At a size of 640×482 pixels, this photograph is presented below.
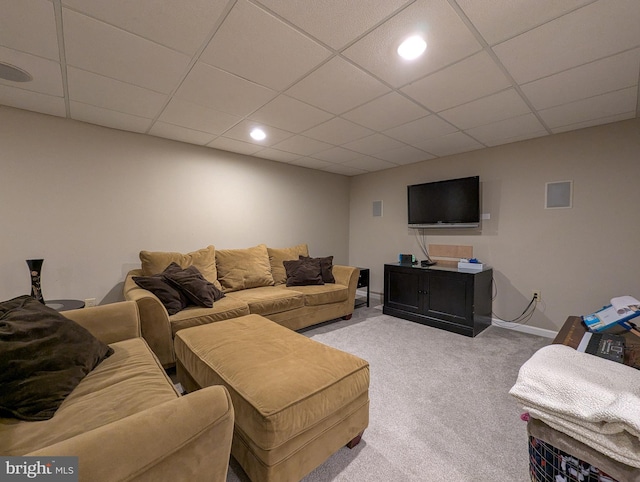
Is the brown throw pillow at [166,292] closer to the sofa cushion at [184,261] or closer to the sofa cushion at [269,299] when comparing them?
the sofa cushion at [184,261]

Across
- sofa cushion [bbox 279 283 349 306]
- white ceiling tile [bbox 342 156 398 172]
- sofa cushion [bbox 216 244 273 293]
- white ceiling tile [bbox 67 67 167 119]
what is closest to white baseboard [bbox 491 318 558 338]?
sofa cushion [bbox 279 283 349 306]

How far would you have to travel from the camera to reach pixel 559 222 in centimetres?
313

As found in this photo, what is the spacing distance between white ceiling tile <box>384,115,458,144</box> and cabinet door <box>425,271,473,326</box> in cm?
167

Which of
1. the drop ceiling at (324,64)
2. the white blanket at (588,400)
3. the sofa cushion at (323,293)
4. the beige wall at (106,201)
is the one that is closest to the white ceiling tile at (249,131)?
the drop ceiling at (324,64)

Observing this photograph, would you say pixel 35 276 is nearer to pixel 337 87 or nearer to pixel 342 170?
pixel 337 87

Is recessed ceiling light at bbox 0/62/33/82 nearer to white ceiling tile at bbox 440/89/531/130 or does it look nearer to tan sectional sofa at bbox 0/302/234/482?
tan sectional sofa at bbox 0/302/234/482

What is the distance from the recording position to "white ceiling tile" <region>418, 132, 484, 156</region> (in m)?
3.26

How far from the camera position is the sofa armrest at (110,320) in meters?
1.74

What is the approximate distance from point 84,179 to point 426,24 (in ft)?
11.0

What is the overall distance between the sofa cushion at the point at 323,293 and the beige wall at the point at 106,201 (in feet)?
3.88

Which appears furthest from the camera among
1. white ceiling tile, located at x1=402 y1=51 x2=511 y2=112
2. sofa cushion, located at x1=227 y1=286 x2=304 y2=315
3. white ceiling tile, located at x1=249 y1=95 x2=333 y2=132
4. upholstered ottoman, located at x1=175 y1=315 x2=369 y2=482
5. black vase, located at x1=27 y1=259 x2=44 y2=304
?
sofa cushion, located at x1=227 y1=286 x2=304 y2=315

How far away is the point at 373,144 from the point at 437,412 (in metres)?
2.90

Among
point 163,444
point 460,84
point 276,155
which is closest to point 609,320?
point 460,84

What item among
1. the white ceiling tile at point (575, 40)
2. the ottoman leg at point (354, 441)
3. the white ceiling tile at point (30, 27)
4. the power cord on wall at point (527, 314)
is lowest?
the ottoman leg at point (354, 441)
